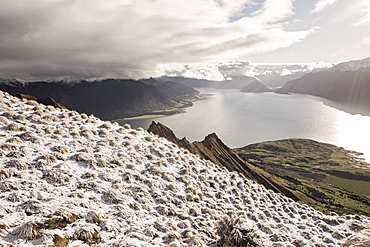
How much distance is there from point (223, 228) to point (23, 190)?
41.3ft

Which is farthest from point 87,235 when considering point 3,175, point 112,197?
point 3,175

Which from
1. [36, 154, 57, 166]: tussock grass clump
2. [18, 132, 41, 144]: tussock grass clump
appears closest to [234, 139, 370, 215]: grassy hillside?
[36, 154, 57, 166]: tussock grass clump

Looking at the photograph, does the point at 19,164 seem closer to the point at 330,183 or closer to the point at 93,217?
the point at 93,217

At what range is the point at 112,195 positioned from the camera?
13680 millimetres

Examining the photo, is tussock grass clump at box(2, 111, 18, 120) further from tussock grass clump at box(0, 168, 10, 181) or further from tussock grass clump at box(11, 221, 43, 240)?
tussock grass clump at box(11, 221, 43, 240)

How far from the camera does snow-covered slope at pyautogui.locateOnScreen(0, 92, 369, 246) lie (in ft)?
32.8

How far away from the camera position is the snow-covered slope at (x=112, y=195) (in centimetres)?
1001

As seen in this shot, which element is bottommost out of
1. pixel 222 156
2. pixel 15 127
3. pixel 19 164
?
pixel 222 156

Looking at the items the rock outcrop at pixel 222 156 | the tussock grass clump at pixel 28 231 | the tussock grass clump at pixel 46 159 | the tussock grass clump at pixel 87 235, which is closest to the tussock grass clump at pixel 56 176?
the tussock grass clump at pixel 46 159

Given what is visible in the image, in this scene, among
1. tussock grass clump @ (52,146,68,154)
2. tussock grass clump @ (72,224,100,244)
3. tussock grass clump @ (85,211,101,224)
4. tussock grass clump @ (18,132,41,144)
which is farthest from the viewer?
tussock grass clump @ (18,132,41,144)

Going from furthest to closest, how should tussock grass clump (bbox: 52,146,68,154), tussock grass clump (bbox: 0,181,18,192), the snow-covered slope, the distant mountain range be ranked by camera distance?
the distant mountain range
tussock grass clump (bbox: 52,146,68,154)
tussock grass clump (bbox: 0,181,18,192)
the snow-covered slope

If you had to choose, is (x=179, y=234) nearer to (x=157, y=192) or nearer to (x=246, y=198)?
(x=157, y=192)

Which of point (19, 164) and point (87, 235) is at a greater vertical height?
point (19, 164)

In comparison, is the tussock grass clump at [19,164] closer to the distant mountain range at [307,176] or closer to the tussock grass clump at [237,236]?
the tussock grass clump at [237,236]
